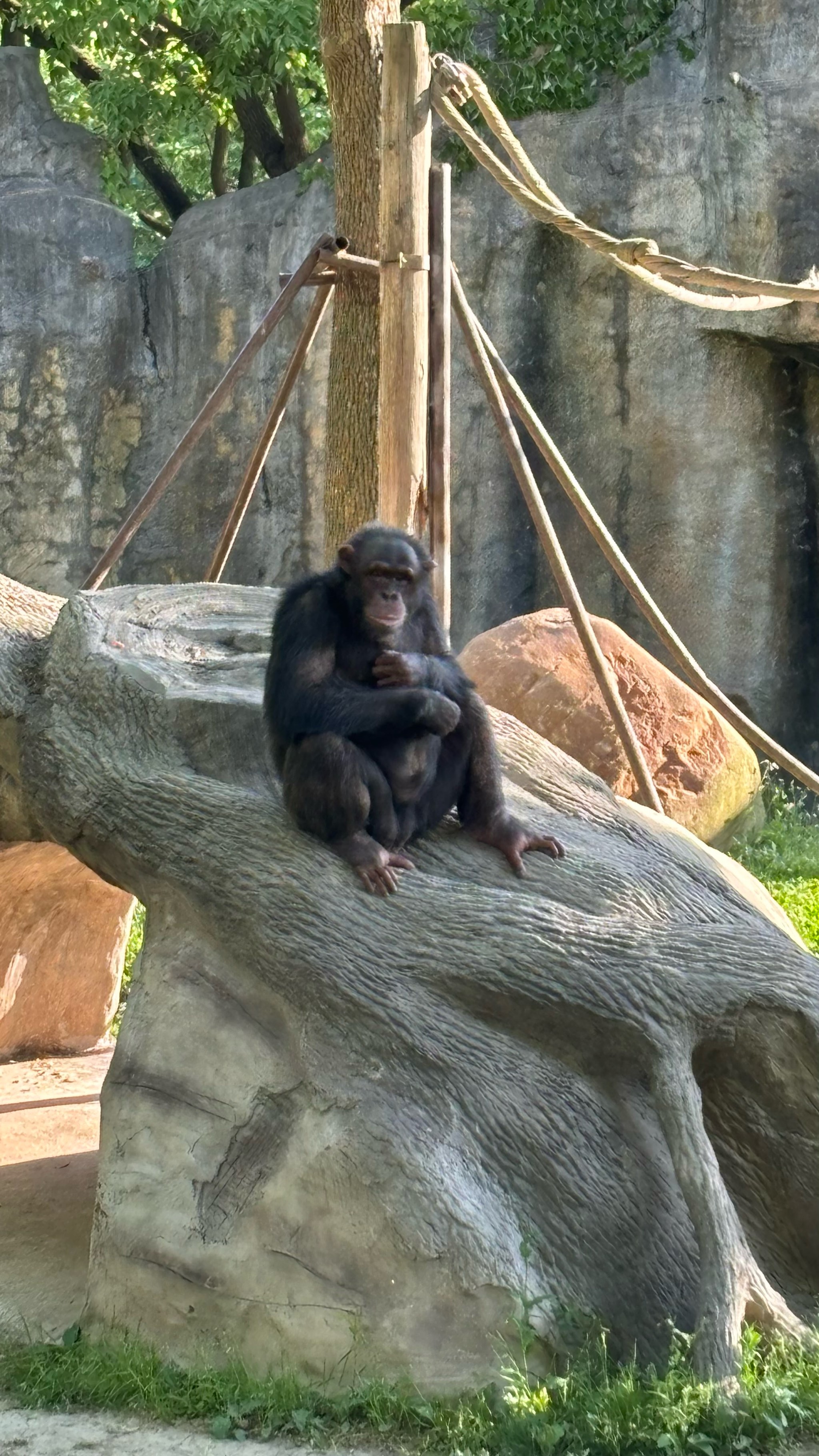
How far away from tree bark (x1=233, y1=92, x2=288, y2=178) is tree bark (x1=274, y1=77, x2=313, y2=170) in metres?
0.11

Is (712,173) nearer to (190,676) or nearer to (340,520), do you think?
(340,520)

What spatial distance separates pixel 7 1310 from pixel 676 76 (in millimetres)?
8984

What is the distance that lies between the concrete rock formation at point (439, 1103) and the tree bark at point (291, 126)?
34.5 feet

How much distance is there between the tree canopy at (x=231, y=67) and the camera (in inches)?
407

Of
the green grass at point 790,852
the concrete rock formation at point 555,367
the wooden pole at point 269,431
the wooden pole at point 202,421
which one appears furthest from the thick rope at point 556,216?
the concrete rock formation at point 555,367

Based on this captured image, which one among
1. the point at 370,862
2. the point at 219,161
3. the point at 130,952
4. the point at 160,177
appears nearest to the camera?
the point at 370,862

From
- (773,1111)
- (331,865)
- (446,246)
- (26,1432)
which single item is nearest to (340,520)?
(446,246)

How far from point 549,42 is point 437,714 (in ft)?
26.0

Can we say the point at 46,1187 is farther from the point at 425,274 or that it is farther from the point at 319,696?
the point at 425,274

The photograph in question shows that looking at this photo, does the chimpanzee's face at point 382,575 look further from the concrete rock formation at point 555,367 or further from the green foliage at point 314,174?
the green foliage at point 314,174

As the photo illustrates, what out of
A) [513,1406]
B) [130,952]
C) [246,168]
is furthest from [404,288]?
[246,168]

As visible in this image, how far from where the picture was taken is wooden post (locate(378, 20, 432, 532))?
19.0 feet

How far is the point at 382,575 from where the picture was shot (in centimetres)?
427

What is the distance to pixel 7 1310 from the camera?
4.03 m
